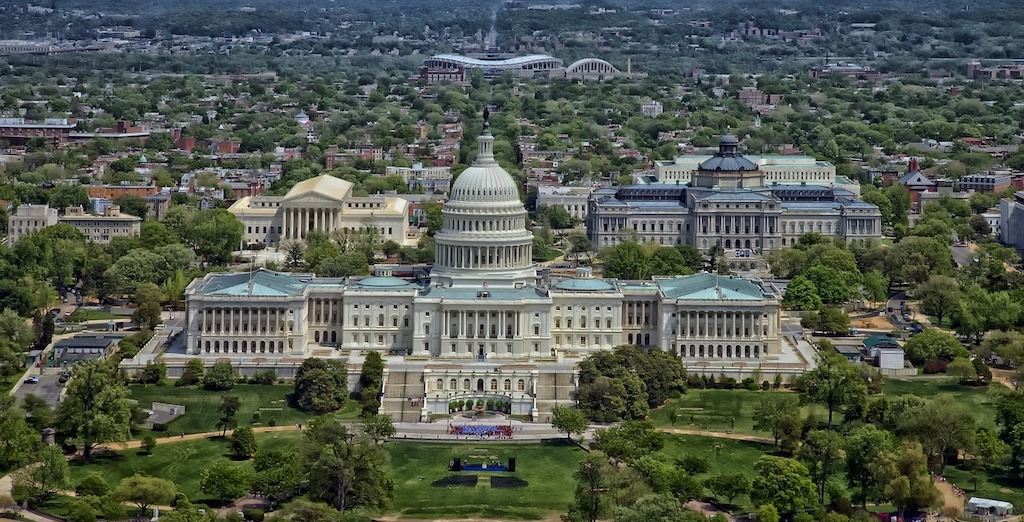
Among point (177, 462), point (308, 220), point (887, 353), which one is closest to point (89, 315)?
point (308, 220)

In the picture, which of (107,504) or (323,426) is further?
(323,426)

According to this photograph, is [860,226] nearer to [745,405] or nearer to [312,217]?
[312,217]

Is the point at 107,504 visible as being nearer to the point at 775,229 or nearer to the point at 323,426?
the point at 323,426

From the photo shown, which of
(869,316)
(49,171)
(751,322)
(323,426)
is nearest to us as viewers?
(323,426)

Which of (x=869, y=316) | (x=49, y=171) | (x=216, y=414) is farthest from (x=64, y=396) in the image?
(x=49, y=171)

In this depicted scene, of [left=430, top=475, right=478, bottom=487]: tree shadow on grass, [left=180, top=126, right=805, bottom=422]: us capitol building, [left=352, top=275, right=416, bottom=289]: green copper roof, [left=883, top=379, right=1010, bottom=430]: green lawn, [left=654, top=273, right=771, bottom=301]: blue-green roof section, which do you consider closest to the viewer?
[left=430, top=475, right=478, bottom=487]: tree shadow on grass

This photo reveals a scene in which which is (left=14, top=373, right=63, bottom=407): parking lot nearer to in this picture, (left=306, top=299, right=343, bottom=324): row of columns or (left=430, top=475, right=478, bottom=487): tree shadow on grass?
(left=306, top=299, right=343, bottom=324): row of columns

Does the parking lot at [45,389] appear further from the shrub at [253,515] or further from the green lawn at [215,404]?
the shrub at [253,515]

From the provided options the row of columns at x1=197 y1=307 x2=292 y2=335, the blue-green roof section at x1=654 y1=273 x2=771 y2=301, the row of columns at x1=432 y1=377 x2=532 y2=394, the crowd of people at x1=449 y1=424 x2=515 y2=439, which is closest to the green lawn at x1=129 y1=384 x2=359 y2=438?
the row of columns at x1=432 y1=377 x2=532 y2=394
